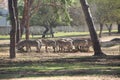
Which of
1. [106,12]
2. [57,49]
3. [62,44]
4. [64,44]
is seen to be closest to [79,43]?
[64,44]

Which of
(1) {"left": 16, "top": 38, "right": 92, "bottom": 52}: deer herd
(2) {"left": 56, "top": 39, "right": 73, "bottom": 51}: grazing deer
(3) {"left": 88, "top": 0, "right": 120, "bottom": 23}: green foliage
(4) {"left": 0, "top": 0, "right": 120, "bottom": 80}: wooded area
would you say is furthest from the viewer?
(3) {"left": 88, "top": 0, "right": 120, "bottom": 23}: green foliage

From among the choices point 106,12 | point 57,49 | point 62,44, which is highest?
point 106,12

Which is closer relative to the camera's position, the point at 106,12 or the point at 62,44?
the point at 62,44

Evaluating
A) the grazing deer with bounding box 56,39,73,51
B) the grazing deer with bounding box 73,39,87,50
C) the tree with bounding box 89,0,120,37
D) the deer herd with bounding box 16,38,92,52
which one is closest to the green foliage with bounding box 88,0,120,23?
the tree with bounding box 89,0,120,37

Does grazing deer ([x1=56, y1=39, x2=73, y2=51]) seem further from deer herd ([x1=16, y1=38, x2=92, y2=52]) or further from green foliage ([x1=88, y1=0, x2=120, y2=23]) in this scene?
green foliage ([x1=88, y1=0, x2=120, y2=23])

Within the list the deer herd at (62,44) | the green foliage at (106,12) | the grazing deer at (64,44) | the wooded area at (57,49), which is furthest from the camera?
the green foliage at (106,12)

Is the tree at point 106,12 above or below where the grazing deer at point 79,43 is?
above

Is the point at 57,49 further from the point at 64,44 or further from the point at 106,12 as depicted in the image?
the point at 106,12

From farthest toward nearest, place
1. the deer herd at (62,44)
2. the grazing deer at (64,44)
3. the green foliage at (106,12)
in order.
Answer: the green foliage at (106,12) → the deer herd at (62,44) → the grazing deer at (64,44)

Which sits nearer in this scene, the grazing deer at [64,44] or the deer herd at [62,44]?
the grazing deer at [64,44]

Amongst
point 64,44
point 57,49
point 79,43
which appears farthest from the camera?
point 57,49

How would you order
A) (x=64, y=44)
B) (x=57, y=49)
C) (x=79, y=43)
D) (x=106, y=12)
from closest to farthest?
1. (x=64, y=44)
2. (x=79, y=43)
3. (x=57, y=49)
4. (x=106, y=12)

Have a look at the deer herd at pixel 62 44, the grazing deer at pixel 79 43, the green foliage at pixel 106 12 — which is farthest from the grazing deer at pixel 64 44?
the green foliage at pixel 106 12

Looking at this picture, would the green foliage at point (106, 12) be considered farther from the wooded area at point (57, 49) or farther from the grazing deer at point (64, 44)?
the grazing deer at point (64, 44)
